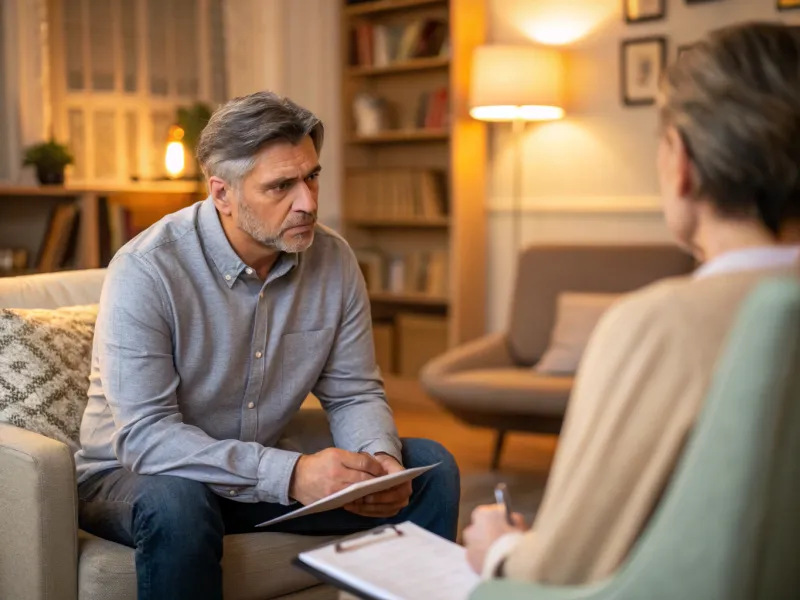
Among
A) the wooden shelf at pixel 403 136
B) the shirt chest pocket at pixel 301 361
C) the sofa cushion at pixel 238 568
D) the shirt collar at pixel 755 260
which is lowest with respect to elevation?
the sofa cushion at pixel 238 568

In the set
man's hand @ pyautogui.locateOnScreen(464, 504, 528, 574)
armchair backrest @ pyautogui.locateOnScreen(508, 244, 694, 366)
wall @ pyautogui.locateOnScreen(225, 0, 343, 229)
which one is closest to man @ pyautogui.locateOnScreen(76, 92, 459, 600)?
man's hand @ pyautogui.locateOnScreen(464, 504, 528, 574)

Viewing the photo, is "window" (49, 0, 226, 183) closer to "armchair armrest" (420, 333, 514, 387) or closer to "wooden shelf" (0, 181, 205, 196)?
"wooden shelf" (0, 181, 205, 196)

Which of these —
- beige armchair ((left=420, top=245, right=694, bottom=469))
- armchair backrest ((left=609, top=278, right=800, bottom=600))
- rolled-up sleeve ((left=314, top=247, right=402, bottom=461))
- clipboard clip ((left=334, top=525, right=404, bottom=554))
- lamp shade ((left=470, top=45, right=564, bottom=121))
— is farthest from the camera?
lamp shade ((left=470, top=45, right=564, bottom=121))

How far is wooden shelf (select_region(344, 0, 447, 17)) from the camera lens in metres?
5.06

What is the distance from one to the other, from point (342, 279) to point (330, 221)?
3481mm

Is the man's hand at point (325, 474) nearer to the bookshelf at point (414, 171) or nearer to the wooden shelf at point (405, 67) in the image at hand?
the bookshelf at point (414, 171)

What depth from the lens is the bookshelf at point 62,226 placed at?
4504 millimetres

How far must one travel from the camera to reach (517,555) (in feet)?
3.47

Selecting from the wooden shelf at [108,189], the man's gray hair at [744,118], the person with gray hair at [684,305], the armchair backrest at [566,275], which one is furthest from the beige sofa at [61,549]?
the wooden shelf at [108,189]

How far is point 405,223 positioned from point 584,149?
3.39ft

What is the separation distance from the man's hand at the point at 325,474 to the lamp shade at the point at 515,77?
111 inches

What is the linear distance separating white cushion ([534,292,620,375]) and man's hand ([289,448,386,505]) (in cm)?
199

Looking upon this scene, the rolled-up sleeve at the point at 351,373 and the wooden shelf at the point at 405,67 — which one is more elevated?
the wooden shelf at the point at 405,67

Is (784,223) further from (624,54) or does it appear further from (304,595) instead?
(624,54)
